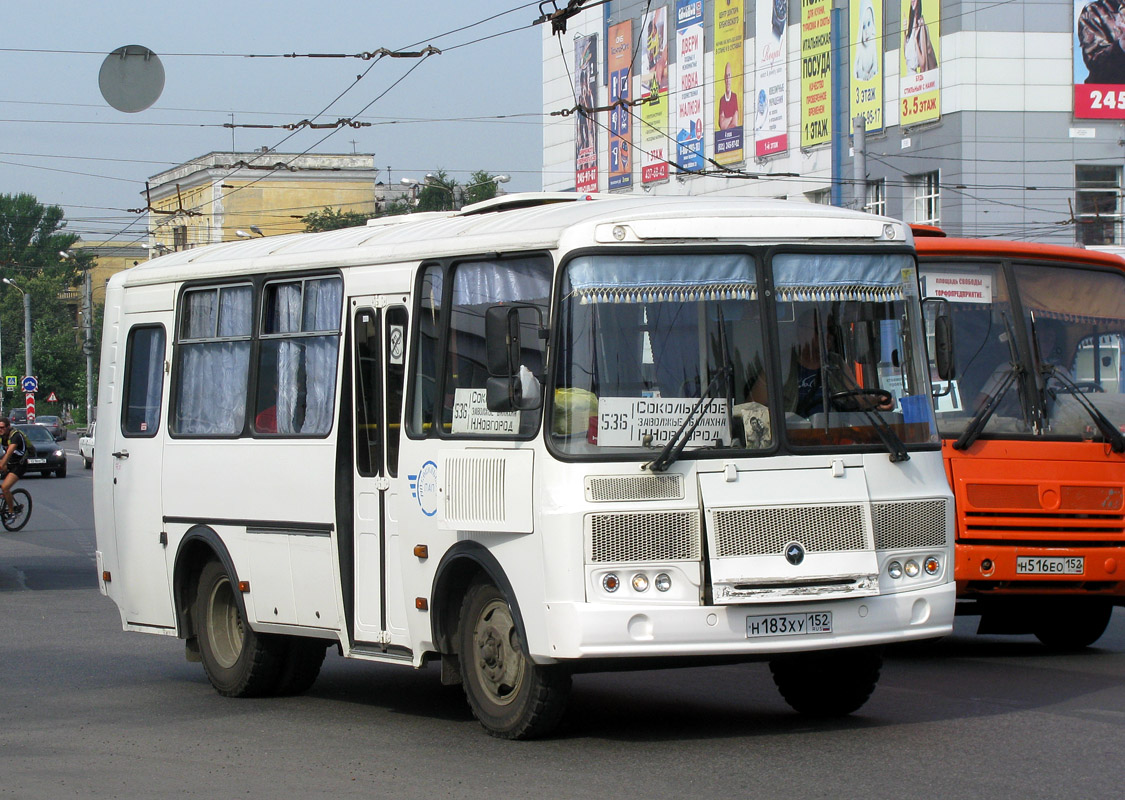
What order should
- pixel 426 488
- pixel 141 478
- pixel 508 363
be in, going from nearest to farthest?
pixel 508 363, pixel 426 488, pixel 141 478

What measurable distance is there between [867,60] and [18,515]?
33.6m

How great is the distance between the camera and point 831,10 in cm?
5466

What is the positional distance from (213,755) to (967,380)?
585 centimetres

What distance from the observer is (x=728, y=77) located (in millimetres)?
60906

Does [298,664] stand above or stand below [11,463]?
below

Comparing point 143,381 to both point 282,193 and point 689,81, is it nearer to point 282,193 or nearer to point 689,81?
point 689,81

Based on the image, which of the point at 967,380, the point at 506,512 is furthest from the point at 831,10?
the point at 506,512

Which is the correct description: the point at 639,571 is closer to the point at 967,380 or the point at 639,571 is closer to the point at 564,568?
the point at 564,568

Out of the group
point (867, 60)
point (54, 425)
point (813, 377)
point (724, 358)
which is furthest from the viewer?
point (54, 425)

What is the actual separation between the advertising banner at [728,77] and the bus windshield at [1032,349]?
49079 millimetres

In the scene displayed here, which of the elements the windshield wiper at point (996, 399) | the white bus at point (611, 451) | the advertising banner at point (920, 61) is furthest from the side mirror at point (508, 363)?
the advertising banner at point (920, 61)

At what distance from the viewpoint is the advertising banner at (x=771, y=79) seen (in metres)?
57.6

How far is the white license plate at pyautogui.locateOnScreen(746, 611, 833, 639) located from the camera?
311 inches

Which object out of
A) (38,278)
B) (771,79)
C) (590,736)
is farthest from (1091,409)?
(38,278)
